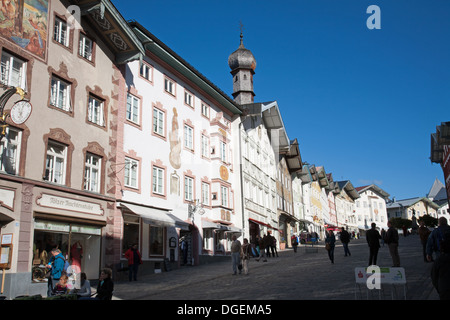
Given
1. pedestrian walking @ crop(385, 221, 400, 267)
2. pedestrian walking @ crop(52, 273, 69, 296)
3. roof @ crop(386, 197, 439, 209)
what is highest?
roof @ crop(386, 197, 439, 209)

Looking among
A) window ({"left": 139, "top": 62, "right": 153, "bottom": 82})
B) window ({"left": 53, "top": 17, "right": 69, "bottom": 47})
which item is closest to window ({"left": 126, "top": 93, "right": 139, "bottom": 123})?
window ({"left": 139, "top": 62, "right": 153, "bottom": 82})

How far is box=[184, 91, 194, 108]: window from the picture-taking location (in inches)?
1142

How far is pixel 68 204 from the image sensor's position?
58.3ft

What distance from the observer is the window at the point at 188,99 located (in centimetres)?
2900

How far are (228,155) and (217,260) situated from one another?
8.33 metres

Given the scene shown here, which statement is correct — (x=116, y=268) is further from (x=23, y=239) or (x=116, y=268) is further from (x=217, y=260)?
(x=217, y=260)

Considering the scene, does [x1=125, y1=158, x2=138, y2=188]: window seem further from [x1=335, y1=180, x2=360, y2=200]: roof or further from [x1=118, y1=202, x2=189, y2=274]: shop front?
[x1=335, y1=180, x2=360, y2=200]: roof

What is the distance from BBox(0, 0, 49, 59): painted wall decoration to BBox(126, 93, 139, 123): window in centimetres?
591

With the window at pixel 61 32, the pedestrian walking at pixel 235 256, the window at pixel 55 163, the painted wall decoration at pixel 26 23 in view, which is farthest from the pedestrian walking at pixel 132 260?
the window at pixel 61 32

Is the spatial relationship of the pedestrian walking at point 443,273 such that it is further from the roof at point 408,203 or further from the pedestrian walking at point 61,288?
the roof at point 408,203

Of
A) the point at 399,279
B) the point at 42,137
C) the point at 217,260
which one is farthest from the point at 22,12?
the point at 217,260

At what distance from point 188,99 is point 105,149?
9.89 metres

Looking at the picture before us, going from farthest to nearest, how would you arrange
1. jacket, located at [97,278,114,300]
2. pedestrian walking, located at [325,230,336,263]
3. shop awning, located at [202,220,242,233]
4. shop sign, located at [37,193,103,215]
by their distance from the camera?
shop awning, located at [202,220,242,233], pedestrian walking, located at [325,230,336,263], shop sign, located at [37,193,103,215], jacket, located at [97,278,114,300]

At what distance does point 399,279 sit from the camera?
8680 millimetres
